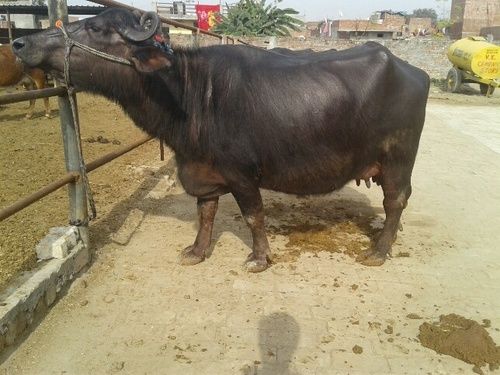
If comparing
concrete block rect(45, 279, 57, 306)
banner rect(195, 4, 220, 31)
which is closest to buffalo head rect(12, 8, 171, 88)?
concrete block rect(45, 279, 57, 306)

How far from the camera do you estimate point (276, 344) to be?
→ 255 cm

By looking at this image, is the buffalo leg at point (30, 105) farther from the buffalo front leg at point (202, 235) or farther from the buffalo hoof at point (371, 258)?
the buffalo hoof at point (371, 258)

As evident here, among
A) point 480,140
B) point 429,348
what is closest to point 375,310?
point 429,348

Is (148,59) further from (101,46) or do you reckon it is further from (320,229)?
(320,229)

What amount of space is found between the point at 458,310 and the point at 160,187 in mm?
3282

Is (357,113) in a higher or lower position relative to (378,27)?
lower

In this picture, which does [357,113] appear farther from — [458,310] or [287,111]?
[458,310]

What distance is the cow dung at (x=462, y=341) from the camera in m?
2.45

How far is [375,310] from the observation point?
2.92 metres

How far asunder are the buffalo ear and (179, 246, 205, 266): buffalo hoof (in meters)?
1.42

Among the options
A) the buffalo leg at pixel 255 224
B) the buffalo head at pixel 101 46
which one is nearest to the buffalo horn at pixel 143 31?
the buffalo head at pixel 101 46

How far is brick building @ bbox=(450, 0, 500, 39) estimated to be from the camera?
117ft

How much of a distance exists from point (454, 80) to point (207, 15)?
960 inches

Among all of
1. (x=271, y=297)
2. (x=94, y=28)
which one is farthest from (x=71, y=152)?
(x=271, y=297)
